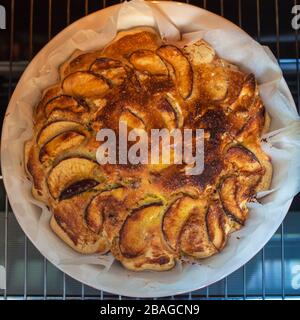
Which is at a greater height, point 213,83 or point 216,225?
point 213,83

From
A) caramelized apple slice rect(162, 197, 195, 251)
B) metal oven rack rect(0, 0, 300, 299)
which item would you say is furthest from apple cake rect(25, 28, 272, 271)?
metal oven rack rect(0, 0, 300, 299)

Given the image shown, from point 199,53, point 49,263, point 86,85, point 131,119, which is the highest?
point 199,53

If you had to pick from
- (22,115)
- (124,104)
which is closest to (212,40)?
(124,104)

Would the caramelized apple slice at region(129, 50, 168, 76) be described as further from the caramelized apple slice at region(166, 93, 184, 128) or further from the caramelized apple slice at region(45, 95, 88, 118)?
the caramelized apple slice at region(45, 95, 88, 118)

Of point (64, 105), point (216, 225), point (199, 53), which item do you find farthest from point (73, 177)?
point (199, 53)

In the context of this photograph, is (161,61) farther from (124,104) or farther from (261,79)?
(261,79)

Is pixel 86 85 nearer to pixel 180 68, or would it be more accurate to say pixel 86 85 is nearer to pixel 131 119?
pixel 131 119
